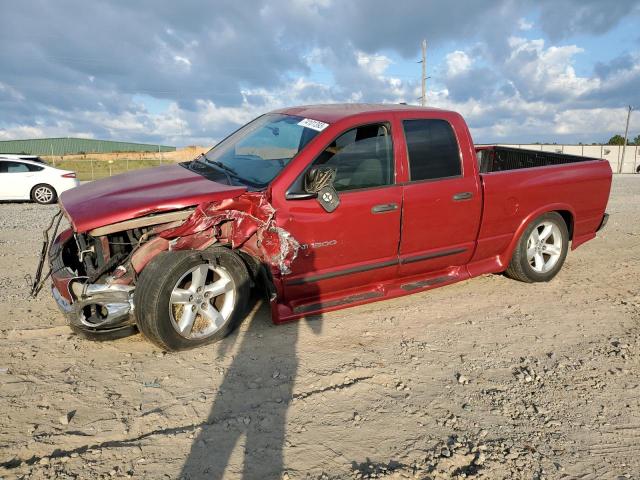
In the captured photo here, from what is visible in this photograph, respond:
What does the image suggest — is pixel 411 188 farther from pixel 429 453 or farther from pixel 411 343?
pixel 429 453

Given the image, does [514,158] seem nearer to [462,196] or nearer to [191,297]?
[462,196]

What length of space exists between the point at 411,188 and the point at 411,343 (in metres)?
1.34

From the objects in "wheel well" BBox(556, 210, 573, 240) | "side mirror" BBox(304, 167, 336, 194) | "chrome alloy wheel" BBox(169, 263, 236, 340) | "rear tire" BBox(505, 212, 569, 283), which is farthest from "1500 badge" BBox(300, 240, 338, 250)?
"wheel well" BBox(556, 210, 573, 240)

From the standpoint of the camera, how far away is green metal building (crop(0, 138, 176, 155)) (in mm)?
59781

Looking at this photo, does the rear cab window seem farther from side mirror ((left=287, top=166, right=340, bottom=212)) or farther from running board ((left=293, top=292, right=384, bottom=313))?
running board ((left=293, top=292, right=384, bottom=313))

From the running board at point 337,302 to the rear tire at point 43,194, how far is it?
1162 centimetres

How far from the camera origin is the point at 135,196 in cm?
378

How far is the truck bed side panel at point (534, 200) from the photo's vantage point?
194 inches

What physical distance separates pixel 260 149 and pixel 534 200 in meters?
2.86

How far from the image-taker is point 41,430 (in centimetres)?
290

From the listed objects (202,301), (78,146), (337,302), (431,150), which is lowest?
(337,302)

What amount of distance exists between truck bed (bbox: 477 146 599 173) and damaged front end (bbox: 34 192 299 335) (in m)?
3.83

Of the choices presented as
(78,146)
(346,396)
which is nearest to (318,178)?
(346,396)

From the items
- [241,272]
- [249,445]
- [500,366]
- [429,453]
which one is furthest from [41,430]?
[500,366]
